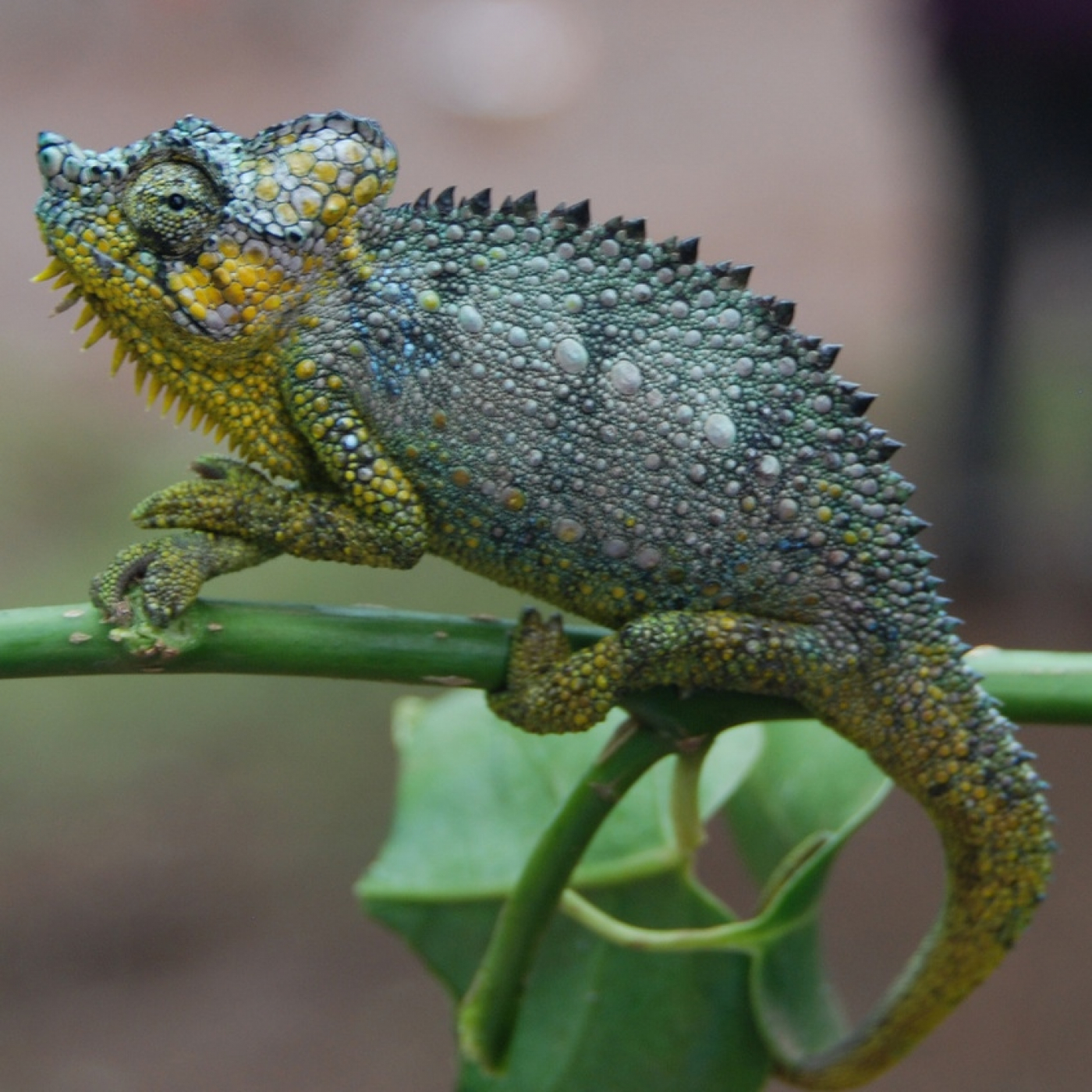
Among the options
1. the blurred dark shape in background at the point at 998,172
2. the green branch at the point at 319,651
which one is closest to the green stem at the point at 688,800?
the green branch at the point at 319,651

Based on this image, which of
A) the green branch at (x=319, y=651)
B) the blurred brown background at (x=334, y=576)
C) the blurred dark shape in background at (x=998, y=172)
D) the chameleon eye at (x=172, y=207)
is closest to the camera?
the green branch at (x=319, y=651)

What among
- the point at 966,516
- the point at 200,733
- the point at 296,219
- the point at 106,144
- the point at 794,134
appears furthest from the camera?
the point at 794,134

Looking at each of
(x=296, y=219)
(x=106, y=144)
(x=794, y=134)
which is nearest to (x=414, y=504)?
(x=296, y=219)

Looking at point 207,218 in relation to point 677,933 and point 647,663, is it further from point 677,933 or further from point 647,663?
point 677,933

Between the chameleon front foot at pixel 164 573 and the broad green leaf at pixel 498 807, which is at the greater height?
the chameleon front foot at pixel 164 573

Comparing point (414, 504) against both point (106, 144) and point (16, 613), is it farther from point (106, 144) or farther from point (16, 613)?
point (106, 144)

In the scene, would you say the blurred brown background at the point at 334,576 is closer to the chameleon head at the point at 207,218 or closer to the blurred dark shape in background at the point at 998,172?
the blurred dark shape in background at the point at 998,172

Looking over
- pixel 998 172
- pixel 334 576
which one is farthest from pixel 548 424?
pixel 998 172
